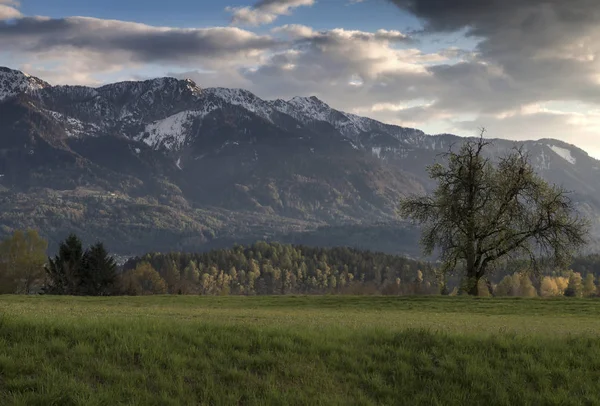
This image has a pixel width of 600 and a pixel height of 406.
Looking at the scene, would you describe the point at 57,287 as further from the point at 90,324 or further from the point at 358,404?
the point at 358,404

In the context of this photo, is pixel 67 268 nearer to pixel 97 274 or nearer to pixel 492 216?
pixel 97 274

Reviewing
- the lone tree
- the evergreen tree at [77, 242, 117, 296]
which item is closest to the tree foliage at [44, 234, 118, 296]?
the evergreen tree at [77, 242, 117, 296]

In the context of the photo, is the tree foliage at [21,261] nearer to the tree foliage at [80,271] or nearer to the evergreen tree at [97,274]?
the tree foliage at [80,271]

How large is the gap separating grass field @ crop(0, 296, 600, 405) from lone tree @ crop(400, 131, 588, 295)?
3115cm

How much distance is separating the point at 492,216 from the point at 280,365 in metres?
38.6

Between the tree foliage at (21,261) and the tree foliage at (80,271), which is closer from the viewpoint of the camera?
the tree foliage at (80,271)

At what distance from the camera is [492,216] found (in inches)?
1912

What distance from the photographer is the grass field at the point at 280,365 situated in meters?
13.1

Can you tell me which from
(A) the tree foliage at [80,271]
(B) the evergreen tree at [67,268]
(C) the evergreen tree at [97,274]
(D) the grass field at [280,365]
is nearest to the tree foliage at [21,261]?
(A) the tree foliage at [80,271]

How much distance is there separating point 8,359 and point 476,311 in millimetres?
32571

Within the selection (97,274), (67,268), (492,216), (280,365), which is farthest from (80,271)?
(280,365)

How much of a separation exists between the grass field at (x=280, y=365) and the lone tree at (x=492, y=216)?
31.2 metres

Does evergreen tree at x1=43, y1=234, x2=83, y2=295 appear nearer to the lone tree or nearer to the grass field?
the lone tree

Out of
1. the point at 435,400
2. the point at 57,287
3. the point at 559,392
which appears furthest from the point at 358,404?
the point at 57,287
